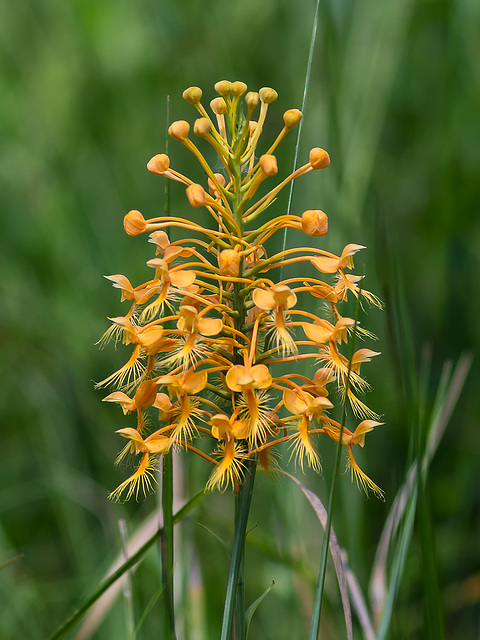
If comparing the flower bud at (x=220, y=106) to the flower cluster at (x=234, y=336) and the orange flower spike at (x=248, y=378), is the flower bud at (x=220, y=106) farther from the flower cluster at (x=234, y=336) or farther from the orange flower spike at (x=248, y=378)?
the orange flower spike at (x=248, y=378)

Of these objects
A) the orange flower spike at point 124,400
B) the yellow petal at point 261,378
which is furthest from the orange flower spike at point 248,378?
the orange flower spike at point 124,400

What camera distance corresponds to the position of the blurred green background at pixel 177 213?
8.13 feet

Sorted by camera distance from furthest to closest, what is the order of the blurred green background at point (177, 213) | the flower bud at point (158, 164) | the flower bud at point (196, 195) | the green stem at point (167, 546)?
the blurred green background at point (177, 213) → the flower bud at point (158, 164) → the flower bud at point (196, 195) → the green stem at point (167, 546)

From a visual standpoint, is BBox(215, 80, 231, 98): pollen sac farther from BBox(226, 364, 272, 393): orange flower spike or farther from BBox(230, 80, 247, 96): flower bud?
BBox(226, 364, 272, 393): orange flower spike

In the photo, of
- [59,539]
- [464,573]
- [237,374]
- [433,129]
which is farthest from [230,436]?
[433,129]

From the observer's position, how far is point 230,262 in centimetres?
108

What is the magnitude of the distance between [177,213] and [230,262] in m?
2.46

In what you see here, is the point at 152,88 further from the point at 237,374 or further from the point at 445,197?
the point at 237,374

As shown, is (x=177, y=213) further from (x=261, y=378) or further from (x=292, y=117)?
(x=261, y=378)

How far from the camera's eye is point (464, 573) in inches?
98.1

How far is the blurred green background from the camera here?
2477 mm

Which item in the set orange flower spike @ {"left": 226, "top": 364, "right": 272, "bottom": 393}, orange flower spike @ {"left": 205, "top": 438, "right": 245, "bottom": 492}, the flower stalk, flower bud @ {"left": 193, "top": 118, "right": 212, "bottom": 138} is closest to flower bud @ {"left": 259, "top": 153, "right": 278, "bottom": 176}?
the flower stalk

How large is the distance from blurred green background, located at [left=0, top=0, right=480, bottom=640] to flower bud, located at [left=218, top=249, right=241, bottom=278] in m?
1.00

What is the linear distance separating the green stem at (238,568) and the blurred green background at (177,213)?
0.92 meters
